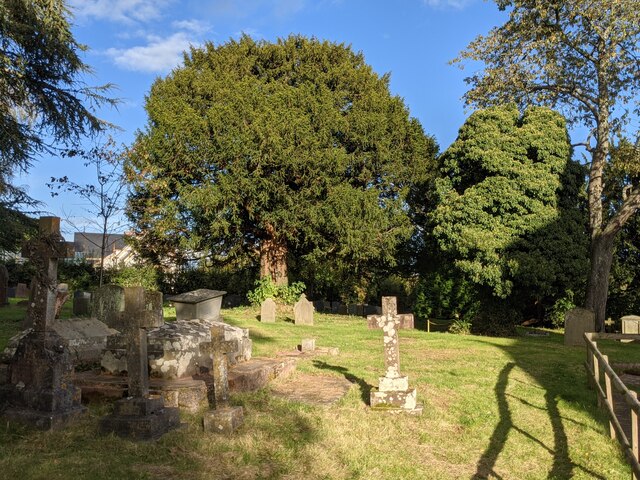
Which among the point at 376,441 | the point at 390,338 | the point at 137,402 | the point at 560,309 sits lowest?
the point at 376,441

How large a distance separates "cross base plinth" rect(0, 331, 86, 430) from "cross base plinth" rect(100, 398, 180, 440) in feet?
1.76

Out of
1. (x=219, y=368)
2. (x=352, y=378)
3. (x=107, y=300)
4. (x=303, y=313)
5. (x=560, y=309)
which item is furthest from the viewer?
(x=560, y=309)

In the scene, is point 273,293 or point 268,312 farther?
point 273,293

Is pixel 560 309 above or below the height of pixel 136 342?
above

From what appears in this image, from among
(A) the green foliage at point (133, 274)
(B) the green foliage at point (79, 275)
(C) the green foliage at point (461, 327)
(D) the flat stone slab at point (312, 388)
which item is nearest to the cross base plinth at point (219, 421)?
(D) the flat stone slab at point (312, 388)

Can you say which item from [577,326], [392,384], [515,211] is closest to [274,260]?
[515,211]

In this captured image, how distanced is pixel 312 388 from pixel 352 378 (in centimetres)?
112

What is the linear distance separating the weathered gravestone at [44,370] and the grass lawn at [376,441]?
23cm

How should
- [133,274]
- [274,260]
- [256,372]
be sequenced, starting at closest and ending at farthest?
1. [256,372]
2. [133,274]
3. [274,260]

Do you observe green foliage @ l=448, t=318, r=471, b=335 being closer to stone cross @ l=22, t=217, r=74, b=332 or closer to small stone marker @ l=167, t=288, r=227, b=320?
small stone marker @ l=167, t=288, r=227, b=320

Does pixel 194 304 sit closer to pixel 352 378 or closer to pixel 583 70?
pixel 352 378

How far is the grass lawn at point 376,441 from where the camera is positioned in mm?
5004

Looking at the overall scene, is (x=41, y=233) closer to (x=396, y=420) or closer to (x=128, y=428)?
(x=128, y=428)

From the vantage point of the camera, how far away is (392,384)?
749cm
